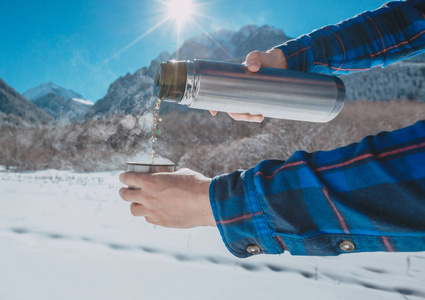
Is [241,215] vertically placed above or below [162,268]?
above

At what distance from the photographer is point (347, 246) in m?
0.35

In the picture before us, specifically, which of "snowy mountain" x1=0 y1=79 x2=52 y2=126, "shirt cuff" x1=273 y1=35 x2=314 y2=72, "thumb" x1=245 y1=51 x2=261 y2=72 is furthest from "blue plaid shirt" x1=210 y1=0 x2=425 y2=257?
"snowy mountain" x1=0 y1=79 x2=52 y2=126

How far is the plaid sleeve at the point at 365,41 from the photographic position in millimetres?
764

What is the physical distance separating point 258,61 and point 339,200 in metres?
0.41

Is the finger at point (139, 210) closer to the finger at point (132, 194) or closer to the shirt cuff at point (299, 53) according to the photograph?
the finger at point (132, 194)

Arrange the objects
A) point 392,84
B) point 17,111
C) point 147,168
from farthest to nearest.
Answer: point 392,84 < point 17,111 < point 147,168

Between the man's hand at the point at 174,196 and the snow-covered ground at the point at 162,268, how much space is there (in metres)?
0.54

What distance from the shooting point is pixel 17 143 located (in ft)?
13.0

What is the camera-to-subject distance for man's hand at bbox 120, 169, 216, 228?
0.49m

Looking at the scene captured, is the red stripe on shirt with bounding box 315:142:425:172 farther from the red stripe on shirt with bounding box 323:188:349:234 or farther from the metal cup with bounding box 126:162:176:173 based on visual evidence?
the metal cup with bounding box 126:162:176:173

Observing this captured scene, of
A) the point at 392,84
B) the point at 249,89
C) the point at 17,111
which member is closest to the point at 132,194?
the point at 249,89

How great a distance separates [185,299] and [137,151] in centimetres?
62

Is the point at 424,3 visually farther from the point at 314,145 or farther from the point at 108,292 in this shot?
the point at 314,145

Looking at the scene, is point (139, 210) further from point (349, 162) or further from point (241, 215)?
point (349, 162)
